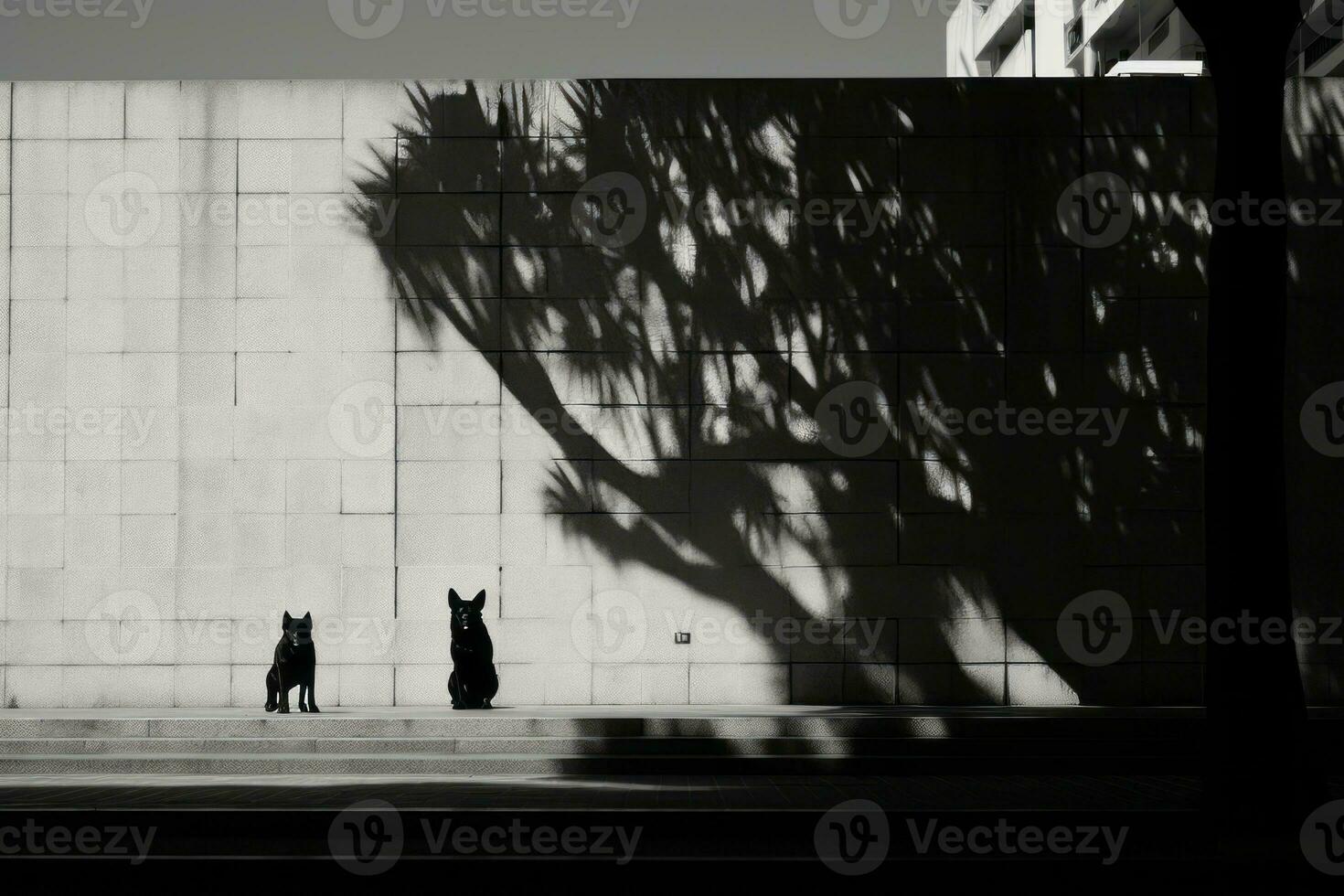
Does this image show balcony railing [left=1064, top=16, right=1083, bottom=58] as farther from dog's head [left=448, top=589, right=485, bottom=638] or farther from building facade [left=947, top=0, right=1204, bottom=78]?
dog's head [left=448, top=589, right=485, bottom=638]

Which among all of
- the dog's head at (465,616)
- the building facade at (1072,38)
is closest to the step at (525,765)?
the dog's head at (465,616)

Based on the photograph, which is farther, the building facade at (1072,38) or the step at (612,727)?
the building facade at (1072,38)

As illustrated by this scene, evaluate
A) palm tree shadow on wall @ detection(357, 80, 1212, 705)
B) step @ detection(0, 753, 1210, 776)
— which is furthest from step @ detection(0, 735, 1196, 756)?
palm tree shadow on wall @ detection(357, 80, 1212, 705)

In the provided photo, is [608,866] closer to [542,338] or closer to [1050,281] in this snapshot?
[542,338]

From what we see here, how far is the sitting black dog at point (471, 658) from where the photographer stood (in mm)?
12359

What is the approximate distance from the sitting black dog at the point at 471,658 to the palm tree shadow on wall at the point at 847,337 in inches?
78.1

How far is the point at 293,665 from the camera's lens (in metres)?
12.3

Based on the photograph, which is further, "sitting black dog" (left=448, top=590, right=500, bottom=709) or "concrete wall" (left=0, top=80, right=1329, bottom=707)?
"concrete wall" (left=0, top=80, right=1329, bottom=707)

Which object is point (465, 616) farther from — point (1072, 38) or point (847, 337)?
point (1072, 38)

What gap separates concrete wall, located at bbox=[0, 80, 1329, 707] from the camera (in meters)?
13.9

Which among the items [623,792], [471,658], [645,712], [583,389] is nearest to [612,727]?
[645,712]

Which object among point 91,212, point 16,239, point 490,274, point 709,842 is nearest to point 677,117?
point 490,274

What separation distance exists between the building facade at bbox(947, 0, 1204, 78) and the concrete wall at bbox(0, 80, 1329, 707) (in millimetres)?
18958

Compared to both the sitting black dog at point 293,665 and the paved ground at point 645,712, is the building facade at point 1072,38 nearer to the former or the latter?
the paved ground at point 645,712
